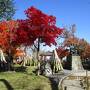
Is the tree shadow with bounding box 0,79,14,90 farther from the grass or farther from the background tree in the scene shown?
the background tree

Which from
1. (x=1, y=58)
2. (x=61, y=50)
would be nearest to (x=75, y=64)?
(x=1, y=58)

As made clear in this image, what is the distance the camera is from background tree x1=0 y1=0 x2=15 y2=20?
53234 mm

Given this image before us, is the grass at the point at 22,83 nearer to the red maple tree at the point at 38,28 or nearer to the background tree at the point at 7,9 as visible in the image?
the red maple tree at the point at 38,28

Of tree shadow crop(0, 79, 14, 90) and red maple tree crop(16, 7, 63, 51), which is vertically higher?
red maple tree crop(16, 7, 63, 51)

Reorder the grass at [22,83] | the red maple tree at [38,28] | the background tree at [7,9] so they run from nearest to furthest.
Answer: the grass at [22,83], the red maple tree at [38,28], the background tree at [7,9]

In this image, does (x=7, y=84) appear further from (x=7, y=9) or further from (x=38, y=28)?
(x=7, y=9)

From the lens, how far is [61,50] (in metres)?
65.6

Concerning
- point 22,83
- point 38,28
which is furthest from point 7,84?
point 38,28

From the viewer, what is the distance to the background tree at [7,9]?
5323 centimetres

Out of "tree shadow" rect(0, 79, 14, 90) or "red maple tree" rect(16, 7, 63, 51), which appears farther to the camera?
"red maple tree" rect(16, 7, 63, 51)

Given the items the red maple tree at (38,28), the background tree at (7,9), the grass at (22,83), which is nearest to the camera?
the grass at (22,83)

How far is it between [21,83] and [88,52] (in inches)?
1878

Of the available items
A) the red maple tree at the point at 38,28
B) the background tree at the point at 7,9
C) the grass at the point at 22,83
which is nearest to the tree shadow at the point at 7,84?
the grass at the point at 22,83

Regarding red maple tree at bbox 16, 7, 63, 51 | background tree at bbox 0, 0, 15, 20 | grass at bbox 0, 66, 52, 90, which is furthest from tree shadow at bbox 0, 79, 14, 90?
background tree at bbox 0, 0, 15, 20
